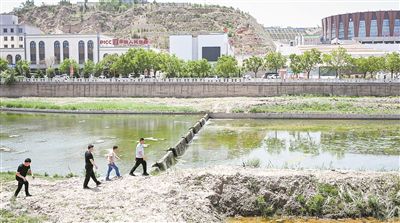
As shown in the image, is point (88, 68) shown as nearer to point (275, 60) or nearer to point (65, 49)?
point (65, 49)

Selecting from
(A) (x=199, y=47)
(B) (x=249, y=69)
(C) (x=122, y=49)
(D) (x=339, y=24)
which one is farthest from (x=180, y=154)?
(D) (x=339, y=24)

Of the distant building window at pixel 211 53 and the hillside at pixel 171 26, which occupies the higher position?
the hillside at pixel 171 26

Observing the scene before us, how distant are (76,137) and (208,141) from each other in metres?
10.9

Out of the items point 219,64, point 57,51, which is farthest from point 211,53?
point 57,51

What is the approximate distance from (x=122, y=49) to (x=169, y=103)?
34672mm

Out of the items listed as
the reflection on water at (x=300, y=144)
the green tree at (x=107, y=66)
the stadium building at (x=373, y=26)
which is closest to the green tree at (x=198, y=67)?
the green tree at (x=107, y=66)

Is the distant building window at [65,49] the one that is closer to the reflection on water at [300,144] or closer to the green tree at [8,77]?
the green tree at [8,77]

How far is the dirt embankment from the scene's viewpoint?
55.8 feet

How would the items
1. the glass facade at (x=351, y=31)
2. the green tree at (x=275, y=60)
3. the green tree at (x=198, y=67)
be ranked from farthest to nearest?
the glass facade at (x=351, y=31) < the green tree at (x=275, y=60) < the green tree at (x=198, y=67)

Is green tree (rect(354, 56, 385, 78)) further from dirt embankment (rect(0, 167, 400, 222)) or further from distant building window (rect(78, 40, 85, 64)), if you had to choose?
dirt embankment (rect(0, 167, 400, 222))

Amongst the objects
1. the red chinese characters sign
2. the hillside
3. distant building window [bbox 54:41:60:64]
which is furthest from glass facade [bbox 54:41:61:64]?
the hillside

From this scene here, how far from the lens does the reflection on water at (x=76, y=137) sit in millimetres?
30155

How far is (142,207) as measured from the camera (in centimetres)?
1711

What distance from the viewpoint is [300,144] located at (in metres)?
38.1
